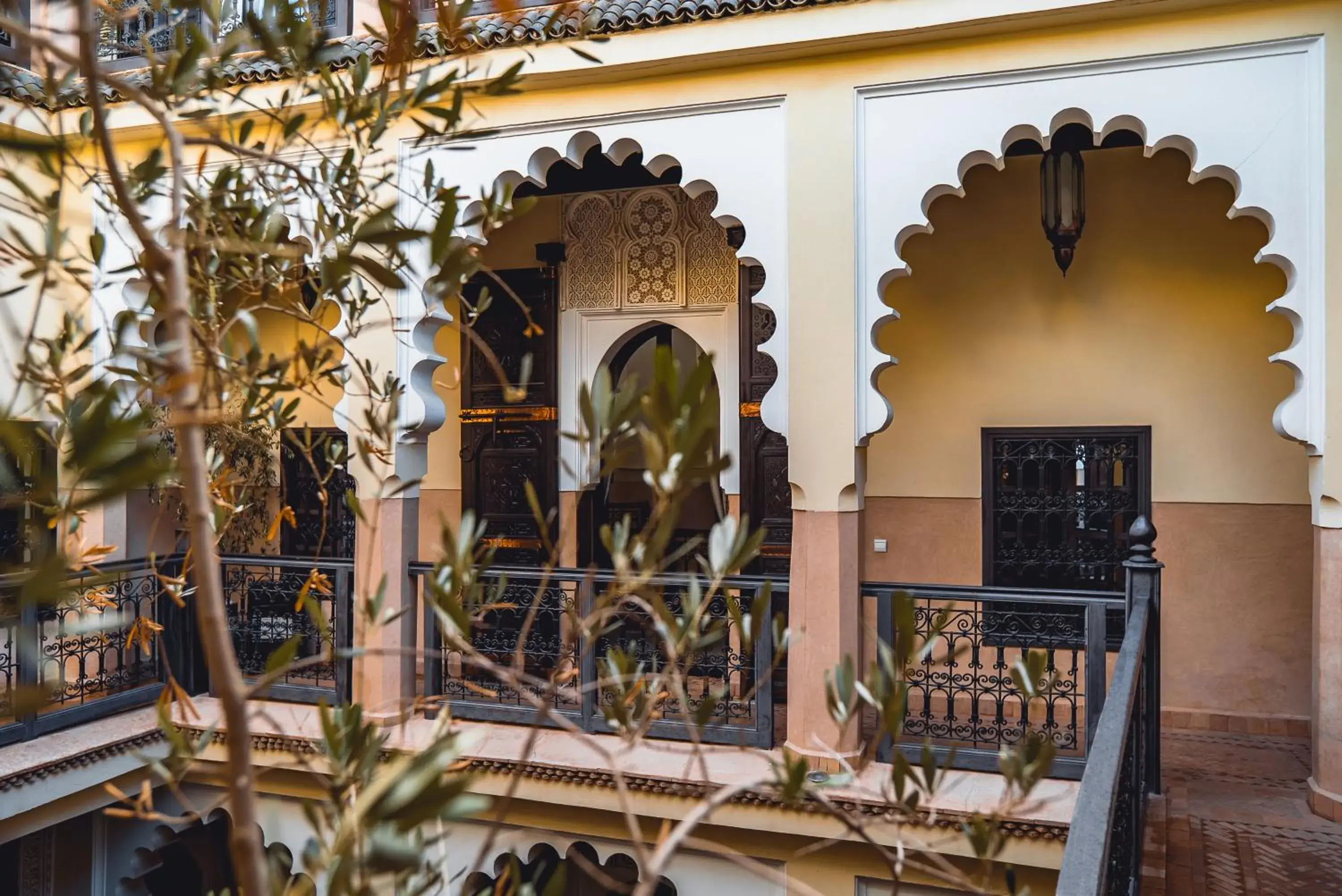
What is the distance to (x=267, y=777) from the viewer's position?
6.02 meters

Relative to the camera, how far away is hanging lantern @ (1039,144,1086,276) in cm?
598

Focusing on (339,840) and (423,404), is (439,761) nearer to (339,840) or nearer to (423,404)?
(339,840)

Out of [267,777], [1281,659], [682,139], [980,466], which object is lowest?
[267,777]

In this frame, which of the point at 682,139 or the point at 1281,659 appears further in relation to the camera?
the point at 1281,659

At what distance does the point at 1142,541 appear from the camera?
13.9 feet

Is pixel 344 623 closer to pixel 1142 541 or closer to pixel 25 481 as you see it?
pixel 1142 541

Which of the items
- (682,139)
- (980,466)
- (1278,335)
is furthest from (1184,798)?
→ (682,139)

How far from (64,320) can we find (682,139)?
4111mm

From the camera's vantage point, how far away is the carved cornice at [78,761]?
5.17m

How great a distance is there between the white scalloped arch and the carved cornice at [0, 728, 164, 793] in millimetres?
2253

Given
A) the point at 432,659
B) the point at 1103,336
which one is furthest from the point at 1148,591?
the point at 432,659

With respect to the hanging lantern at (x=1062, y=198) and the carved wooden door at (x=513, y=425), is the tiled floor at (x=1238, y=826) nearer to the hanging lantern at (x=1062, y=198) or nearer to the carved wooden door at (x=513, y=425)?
the hanging lantern at (x=1062, y=198)

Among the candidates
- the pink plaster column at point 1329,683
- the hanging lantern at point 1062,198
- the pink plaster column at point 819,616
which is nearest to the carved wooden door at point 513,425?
the pink plaster column at point 819,616

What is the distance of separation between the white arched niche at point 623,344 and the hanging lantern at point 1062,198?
2299 mm
